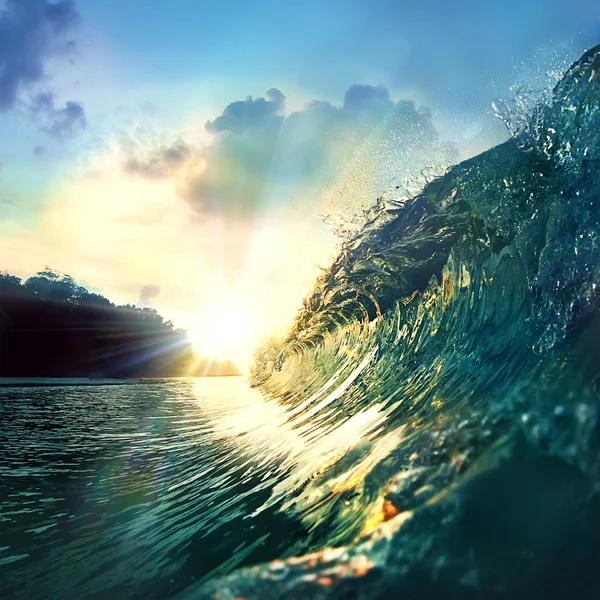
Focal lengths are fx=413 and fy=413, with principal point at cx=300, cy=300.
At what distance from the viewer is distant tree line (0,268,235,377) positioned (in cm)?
3531

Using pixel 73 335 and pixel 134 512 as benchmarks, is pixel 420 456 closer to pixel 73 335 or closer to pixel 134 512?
pixel 134 512

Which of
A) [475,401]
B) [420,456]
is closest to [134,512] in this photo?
[420,456]

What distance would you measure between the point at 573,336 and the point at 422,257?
314cm

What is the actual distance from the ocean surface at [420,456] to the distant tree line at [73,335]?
33.7 metres

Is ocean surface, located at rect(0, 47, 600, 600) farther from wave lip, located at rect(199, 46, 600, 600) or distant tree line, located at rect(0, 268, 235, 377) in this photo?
distant tree line, located at rect(0, 268, 235, 377)

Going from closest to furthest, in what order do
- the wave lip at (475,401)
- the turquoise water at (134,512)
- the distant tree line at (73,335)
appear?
the wave lip at (475,401) → the turquoise water at (134,512) → the distant tree line at (73,335)

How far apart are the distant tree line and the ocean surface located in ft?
110

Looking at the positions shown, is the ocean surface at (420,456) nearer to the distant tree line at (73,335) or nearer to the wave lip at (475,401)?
the wave lip at (475,401)

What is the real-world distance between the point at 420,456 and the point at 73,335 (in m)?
45.2

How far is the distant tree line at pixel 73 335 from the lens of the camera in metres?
Answer: 35.3

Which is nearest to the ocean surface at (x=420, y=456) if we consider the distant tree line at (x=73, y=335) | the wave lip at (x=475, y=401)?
the wave lip at (x=475, y=401)

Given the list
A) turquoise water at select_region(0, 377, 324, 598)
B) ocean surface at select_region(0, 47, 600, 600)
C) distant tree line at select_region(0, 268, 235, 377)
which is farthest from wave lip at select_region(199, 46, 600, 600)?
distant tree line at select_region(0, 268, 235, 377)

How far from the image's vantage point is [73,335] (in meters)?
40.7

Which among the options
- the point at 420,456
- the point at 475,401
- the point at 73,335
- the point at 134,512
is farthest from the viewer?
the point at 73,335
